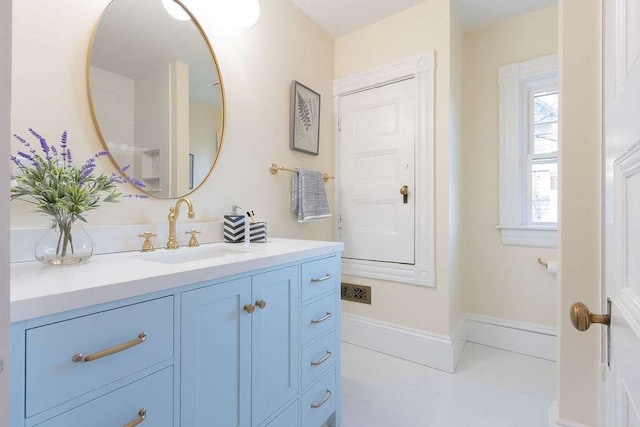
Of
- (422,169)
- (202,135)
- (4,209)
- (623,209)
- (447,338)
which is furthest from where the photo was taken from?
(422,169)

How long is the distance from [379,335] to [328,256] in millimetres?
1183

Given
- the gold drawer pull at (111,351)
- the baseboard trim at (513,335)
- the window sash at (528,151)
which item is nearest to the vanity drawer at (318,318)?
the gold drawer pull at (111,351)

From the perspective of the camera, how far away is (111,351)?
2.12 ft

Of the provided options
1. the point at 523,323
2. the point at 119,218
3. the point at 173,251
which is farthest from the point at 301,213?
the point at 523,323

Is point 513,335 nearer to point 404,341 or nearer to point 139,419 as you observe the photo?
point 404,341

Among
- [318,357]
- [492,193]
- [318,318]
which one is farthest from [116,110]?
[492,193]

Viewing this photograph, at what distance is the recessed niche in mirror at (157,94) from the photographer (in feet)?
3.84

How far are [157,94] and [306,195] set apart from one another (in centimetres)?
101

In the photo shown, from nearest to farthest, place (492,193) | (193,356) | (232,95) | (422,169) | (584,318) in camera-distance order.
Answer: (584,318) < (193,356) < (232,95) < (422,169) < (492,193)

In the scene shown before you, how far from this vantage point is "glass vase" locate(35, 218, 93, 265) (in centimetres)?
90

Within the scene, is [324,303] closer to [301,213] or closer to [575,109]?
[301,213]

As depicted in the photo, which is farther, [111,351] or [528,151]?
[528,151]

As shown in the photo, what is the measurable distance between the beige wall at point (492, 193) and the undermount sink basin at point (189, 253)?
6.10ft

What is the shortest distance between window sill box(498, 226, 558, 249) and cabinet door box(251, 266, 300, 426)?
1.84 meters
